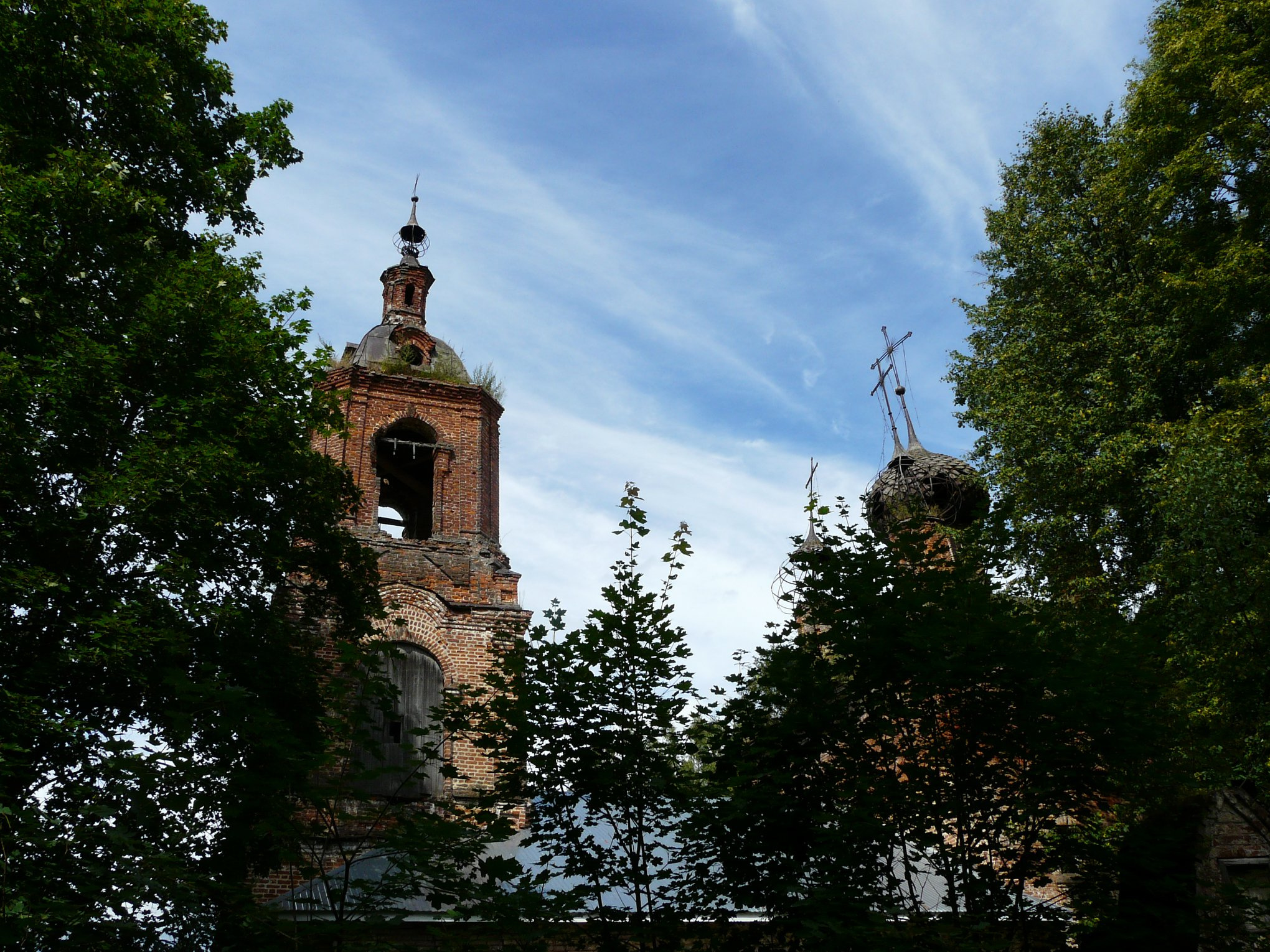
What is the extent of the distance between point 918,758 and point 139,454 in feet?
23.9

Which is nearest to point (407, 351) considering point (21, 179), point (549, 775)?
point (21, 179)

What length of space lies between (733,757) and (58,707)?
6.47 m

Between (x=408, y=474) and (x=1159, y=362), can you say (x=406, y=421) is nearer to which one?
(x=408, y=474)

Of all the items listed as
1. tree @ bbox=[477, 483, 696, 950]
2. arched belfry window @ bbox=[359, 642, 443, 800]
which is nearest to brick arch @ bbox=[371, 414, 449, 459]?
arched belfry window @ bbox=[359, 642, 443, 800]

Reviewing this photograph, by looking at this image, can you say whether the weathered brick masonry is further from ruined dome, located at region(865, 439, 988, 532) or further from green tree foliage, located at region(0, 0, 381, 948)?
ruined dome, located at region(865, 439, 988, 532)

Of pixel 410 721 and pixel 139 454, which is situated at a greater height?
pixel 139 454

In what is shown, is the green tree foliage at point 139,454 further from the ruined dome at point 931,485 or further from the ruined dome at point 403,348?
the ruined dome at point 931,485

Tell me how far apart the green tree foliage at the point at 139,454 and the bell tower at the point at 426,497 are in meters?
3.93

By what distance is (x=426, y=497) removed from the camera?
20.0 m

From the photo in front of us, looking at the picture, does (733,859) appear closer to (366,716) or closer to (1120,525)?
(366,716)

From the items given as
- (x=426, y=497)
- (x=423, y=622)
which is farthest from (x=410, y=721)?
(x=426, y=497)

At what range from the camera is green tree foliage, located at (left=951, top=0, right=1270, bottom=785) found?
1015 centimetres

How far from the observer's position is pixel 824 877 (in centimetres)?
608

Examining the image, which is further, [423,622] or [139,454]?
[423,622]
